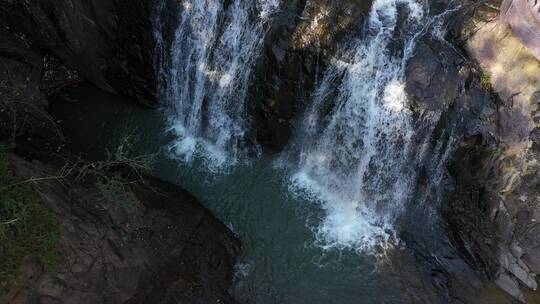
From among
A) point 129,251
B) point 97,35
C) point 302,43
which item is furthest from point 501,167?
point 97,35

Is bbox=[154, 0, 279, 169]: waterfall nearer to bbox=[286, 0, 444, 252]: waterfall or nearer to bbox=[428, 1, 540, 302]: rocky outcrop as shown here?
bbox=[286, 0, 444, 252]: waterfall

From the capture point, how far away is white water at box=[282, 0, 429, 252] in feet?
24.1

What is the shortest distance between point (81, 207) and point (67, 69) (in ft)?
16.4

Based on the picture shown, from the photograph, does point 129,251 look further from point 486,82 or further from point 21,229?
point 486,82

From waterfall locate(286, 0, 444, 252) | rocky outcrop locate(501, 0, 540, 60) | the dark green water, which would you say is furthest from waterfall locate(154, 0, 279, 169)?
rocky outcrop locate(501, 0, 540, 60)

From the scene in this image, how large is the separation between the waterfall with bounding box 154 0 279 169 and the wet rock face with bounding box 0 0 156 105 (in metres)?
0.36

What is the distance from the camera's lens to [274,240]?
7605mm

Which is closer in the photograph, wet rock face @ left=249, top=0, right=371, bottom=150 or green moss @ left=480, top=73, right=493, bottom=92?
green moss @ left=480, top=73, right=493, bottom=92

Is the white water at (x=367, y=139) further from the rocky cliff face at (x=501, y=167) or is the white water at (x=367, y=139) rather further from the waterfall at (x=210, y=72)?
the waterfall at (x=210, y=72)

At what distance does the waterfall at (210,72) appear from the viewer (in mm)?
7852

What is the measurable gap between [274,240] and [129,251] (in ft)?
8.35

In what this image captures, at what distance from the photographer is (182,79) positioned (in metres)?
8.95

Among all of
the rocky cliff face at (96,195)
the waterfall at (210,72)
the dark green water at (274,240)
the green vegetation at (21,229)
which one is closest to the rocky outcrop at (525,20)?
the dark green water at (274,240)

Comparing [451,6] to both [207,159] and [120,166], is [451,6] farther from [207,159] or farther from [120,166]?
[120,166]
